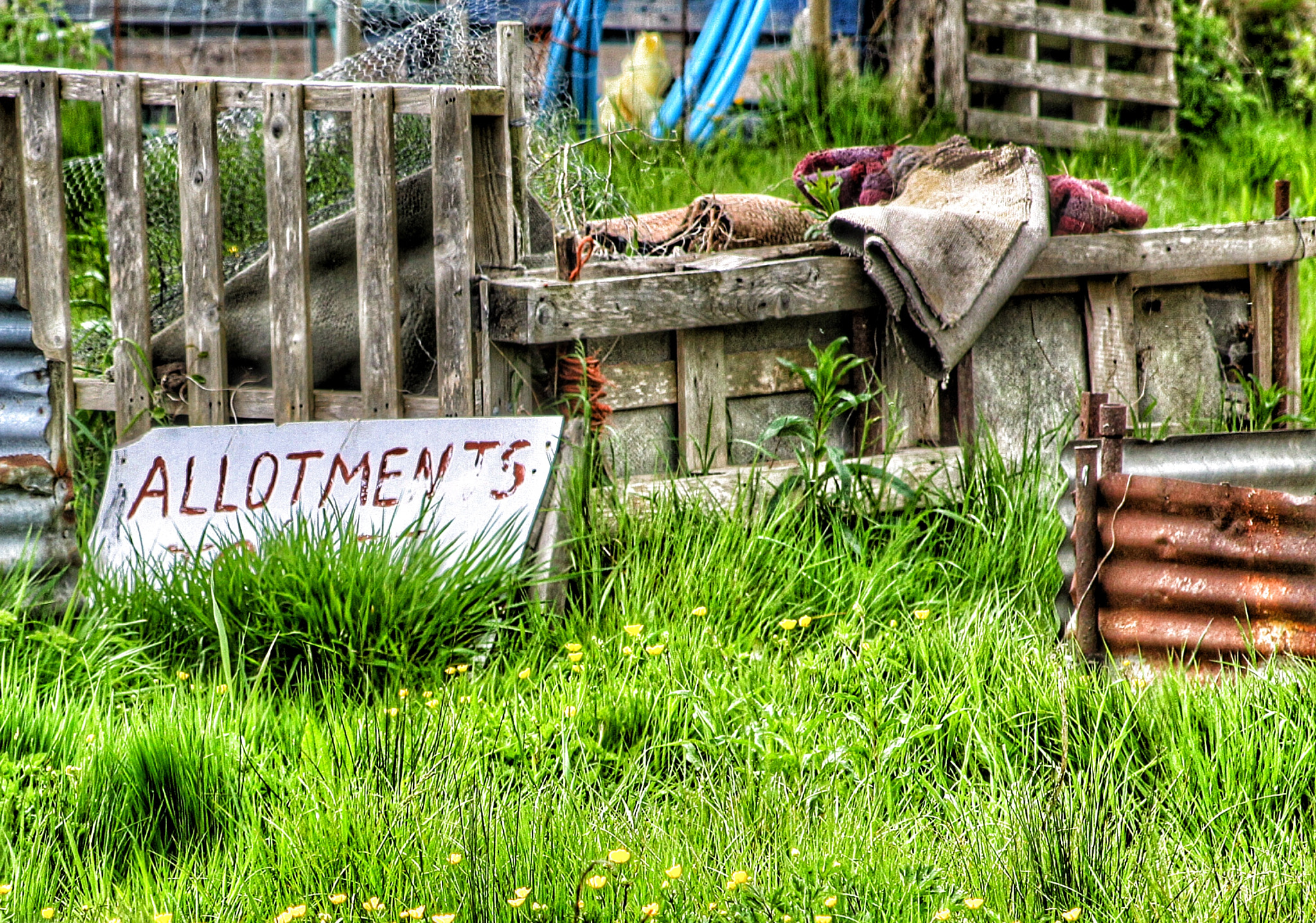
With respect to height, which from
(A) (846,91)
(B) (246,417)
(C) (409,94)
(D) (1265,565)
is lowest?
(D) (1265,565)

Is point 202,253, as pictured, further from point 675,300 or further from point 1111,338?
point 1111,338

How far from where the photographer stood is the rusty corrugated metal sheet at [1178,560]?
335cm

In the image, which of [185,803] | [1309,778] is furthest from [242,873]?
[1309,778]

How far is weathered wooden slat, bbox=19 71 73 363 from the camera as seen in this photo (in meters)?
4.10

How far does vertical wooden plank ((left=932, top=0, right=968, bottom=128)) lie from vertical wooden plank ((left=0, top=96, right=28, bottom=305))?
5.56 meters

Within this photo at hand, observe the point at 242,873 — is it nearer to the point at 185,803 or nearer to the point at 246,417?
the point at 185,803

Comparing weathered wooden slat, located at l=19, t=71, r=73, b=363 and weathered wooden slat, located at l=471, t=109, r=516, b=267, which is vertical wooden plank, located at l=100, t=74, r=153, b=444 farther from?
weathered wooden slat, located at l=471, t=109, r=516, b=267

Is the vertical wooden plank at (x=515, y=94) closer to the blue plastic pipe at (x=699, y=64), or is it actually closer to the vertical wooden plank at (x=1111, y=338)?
the vertical wooden plank at (x=1111, y=338)

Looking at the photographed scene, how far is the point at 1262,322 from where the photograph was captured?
4.90 metres

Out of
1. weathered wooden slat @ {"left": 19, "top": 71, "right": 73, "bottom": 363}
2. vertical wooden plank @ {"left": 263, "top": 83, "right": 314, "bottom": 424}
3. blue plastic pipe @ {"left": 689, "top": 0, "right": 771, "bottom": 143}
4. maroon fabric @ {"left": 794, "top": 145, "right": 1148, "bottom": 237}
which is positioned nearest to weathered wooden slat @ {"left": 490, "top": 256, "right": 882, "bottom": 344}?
vertical wooden plank @ {"left": 263, "top": 83, "right": 314, "bottom": 424}

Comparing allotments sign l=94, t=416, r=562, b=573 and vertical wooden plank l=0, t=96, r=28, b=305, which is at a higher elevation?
vertical wooden plank l=0, t=96, r=28, b=305

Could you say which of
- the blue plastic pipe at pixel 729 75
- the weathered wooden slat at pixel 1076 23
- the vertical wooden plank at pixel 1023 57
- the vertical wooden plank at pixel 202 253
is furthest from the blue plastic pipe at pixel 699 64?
the vertical wooden plank at pixel 202 253

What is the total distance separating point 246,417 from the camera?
418cm

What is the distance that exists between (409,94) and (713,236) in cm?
128
